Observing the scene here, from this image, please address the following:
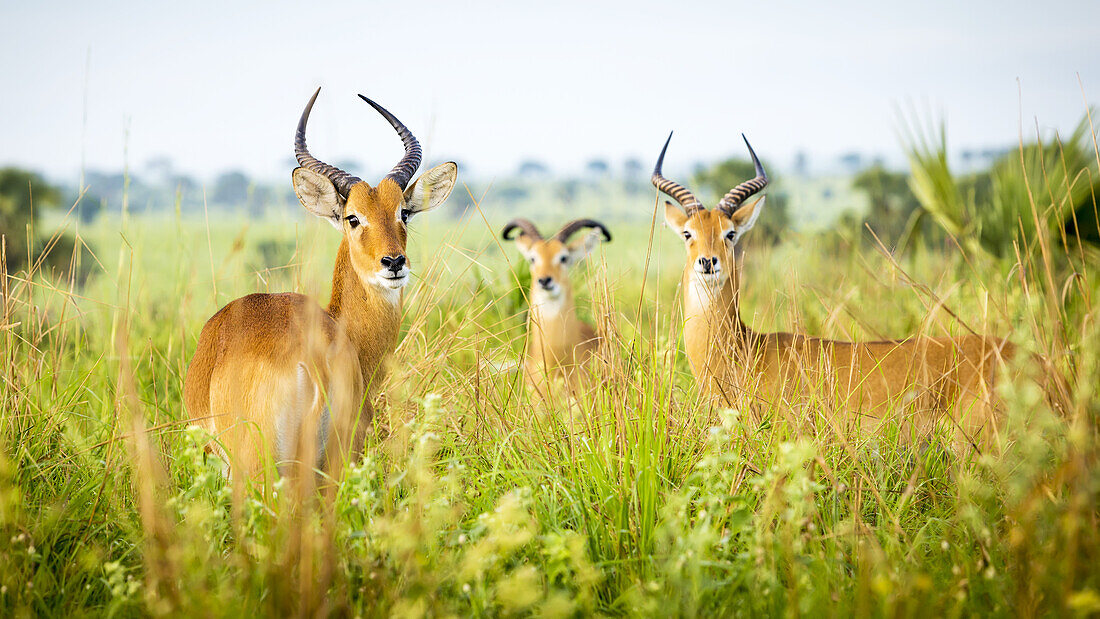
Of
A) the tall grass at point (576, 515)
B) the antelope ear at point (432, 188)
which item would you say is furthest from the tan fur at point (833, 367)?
the antelope ear at point (432, 188)

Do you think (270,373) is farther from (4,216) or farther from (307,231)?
(4,216)

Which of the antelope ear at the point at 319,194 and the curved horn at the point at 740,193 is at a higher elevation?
the curved horn at the point at 740,193

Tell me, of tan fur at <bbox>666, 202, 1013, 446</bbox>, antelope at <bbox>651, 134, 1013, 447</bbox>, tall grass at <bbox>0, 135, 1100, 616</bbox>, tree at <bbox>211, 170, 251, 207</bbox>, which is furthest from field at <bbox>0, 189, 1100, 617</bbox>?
tree at <bbox>211, 170, 251, 207</bbox>

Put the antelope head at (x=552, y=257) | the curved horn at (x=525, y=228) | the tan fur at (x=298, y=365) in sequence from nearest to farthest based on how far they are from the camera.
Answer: the tan fur at (x=298, y=365)
the antelope head at (x=552, y=257)
the curved horn at (x=525, y=228)

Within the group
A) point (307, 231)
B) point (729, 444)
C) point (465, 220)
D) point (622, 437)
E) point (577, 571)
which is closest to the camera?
point (307, 231)

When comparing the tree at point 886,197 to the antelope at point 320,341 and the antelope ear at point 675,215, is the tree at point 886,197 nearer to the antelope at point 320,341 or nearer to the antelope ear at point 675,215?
the antelope ear at point 675,215

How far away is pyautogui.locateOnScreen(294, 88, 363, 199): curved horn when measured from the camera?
11.1 feet

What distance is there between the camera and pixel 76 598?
7.82ft

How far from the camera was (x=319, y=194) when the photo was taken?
11.1 feet

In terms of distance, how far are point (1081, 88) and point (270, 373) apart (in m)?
3.22

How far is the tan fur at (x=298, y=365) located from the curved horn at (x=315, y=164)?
71mm

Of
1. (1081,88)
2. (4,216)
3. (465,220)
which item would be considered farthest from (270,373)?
(4,216)

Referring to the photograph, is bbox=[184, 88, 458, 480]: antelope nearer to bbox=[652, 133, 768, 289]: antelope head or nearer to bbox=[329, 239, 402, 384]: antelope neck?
bbox=[329, 239, 402, 384]: antelope neck

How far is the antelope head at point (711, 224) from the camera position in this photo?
472cm
